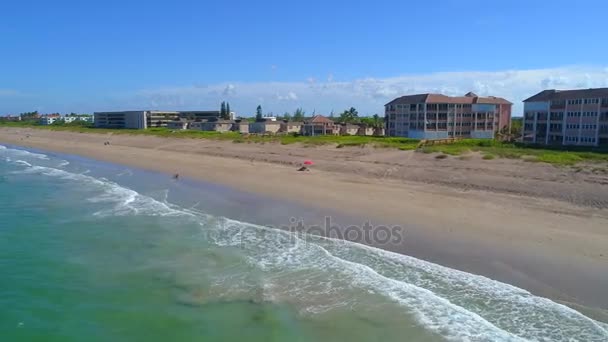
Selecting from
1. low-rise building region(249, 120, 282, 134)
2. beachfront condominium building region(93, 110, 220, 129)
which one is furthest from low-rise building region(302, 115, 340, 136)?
beachfront condominium building region(93, 110, 220, 129)

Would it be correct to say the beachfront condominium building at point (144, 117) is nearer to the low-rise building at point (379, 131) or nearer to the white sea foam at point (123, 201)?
the low-rise building at point (379, 131)

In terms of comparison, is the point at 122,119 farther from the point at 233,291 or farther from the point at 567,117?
the point at 233,291

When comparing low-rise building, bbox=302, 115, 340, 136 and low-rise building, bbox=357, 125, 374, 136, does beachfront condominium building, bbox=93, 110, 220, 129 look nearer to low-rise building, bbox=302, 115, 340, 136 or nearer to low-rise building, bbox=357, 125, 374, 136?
low-rise building, bbox=302, 115, 340, 136

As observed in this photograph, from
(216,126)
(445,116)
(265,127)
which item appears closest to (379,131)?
(445,116)

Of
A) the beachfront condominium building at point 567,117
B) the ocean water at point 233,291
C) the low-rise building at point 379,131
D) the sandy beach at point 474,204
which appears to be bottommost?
the ocean water at point 233,291

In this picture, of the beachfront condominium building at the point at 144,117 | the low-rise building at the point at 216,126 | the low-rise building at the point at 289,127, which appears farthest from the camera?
the beachfront condominium building at the point at 144,117

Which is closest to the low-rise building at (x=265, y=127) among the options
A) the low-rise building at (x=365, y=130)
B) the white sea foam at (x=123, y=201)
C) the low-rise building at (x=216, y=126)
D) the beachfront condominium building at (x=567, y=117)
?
the low-rise building at (x=216, y=126)

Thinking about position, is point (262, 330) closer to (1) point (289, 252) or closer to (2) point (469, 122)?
(1) point (289, 252)
